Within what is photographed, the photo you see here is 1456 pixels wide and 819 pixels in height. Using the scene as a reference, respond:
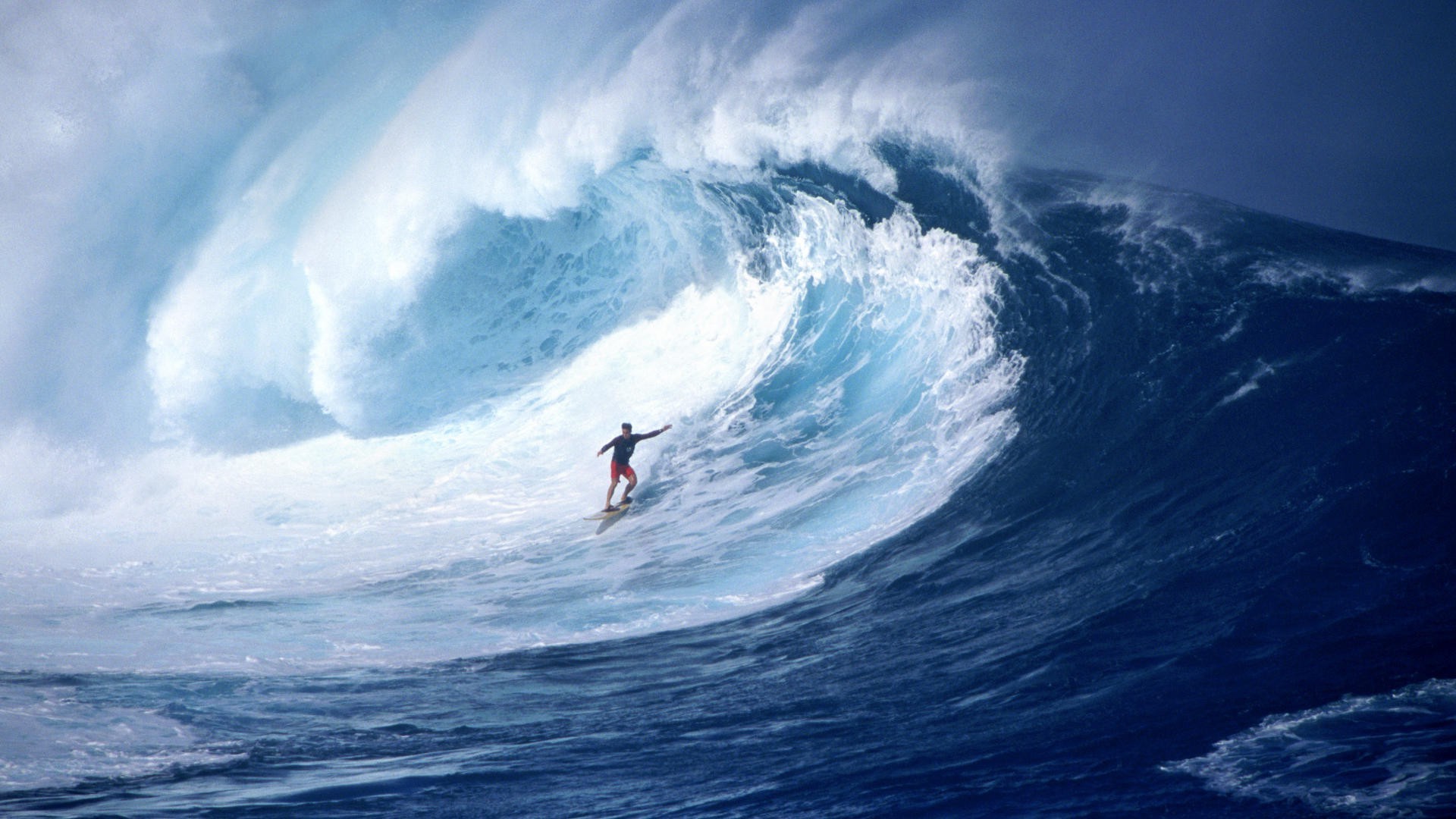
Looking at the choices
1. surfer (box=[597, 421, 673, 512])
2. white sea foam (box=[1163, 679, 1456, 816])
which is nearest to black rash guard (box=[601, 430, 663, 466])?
surfer (box=[597, 421, 673, 512])

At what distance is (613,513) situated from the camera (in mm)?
9586

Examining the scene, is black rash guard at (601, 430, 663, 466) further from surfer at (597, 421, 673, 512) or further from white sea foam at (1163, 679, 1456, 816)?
white sea foam at (1163, 679, 1456, 816)

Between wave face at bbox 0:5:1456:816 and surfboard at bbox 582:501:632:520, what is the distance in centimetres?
25

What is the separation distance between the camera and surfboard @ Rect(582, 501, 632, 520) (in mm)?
9570

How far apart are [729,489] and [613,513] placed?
112cm

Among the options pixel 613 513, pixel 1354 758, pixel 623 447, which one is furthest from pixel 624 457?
pixel 1354 758

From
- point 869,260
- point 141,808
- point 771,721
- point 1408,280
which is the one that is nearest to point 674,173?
point 869,260

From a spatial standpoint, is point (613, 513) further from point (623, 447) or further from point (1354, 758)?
point (1354, 758)

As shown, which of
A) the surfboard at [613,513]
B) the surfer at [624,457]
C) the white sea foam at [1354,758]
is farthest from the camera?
the surfer at [624,457]

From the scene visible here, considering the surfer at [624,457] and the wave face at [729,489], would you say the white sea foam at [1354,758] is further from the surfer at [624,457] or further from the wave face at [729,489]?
the surfer at [624,457]

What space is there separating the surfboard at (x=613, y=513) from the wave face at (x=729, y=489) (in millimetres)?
255

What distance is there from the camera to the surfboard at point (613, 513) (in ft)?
31.4

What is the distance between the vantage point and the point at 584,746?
500cm

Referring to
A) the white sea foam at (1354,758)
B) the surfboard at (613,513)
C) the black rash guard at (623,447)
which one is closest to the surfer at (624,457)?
the black rash guard at (623,447)
